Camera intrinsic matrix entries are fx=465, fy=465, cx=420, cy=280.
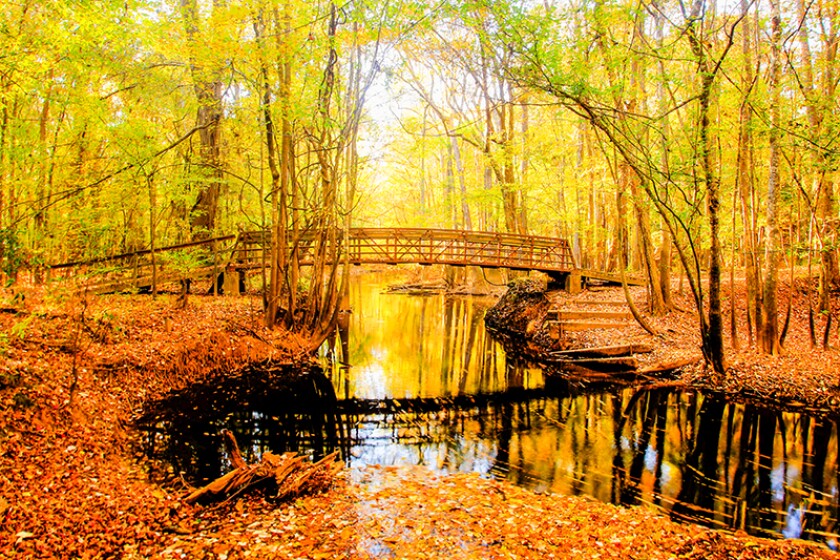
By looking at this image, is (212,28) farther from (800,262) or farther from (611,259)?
(800,262)

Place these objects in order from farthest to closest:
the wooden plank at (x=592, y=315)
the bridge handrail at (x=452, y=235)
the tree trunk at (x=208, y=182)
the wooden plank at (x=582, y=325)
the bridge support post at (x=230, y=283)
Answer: the bridge handrail at (x=452, y=235), the bridge support post at (x=230, y=283), the tree trunk at (x=208, y=182), the wooden plank at (x=592, y=315), the wooden plank at (x=582, y=325)

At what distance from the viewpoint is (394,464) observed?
668 cm

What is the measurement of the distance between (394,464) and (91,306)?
777 centimetres

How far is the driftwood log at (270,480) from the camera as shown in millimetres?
4941

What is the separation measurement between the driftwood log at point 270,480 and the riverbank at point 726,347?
7963 mm

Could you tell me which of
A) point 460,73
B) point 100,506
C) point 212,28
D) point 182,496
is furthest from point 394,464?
point 460,73

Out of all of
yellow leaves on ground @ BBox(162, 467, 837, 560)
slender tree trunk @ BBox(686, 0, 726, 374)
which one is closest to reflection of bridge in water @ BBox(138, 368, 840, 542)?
yellow leaves on ground @ BBox(162, 467, 837, 560)

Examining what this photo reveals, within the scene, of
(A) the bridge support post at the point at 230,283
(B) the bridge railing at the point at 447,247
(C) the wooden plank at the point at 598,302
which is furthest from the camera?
(B) the bridge railing at the point at 447,247

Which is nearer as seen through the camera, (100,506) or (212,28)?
(100,506)

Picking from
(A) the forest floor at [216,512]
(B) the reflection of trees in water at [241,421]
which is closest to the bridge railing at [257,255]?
(B) the reflection of trees in water at [241,421]

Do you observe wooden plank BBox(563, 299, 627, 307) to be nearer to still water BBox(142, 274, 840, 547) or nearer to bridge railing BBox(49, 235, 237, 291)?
still water BBox(142, 274, 840, 547)

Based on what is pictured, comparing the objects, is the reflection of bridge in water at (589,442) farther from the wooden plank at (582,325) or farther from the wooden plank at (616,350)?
the wooden plank at (582,325)

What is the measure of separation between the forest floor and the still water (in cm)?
60

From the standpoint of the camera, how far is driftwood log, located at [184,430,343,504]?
16.2 feet
